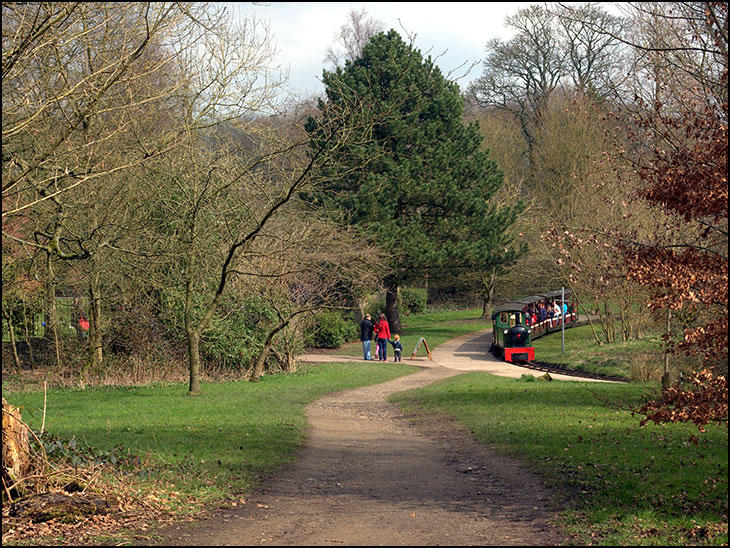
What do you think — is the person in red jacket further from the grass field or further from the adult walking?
the grass field

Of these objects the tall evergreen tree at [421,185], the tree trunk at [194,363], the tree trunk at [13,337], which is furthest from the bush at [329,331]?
the tree trunk at [194,363]

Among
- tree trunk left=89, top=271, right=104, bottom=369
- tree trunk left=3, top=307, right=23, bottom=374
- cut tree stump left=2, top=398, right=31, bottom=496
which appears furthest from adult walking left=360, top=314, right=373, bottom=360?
cut tree stump left=2, top=398, right=31, bottom=496

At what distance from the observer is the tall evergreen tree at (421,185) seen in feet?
106

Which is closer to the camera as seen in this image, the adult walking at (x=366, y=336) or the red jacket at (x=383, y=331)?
the adult walking at (x=366, y=336)

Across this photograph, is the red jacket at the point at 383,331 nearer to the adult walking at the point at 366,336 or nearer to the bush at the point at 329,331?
the adult walking at the point at 366,336

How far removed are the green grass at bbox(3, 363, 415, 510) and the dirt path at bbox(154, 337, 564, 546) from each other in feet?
1.81

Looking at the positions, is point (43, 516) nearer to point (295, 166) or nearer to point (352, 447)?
point (352, 447)

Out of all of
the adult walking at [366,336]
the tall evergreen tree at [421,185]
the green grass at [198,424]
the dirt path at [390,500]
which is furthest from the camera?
the tall evergreen tree at [421,185]

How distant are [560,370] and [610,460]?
16.1 metres

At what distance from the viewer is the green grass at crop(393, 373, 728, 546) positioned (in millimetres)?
6688

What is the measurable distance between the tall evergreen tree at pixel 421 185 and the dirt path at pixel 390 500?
1954 cm

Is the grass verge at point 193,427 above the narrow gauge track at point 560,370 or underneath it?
above

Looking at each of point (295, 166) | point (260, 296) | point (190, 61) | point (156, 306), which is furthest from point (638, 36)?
point (156, 306)

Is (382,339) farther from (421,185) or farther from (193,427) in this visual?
(193,427)
